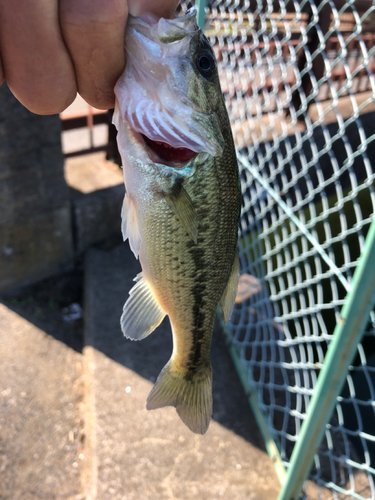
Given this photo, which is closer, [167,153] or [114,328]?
[167,153]

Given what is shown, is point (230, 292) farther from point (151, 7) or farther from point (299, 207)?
point (299, 207)

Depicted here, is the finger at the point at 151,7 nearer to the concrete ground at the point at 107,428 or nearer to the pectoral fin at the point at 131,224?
the pectoral fin at the point at 131,224

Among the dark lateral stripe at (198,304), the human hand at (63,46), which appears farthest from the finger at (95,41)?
the dark lateral stripe at (198,304)

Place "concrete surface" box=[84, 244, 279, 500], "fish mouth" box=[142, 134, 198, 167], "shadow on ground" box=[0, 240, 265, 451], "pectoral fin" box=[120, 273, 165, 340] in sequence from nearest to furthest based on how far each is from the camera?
"fish mouth" box=[142, 134, 198, 167], "pectoral fin" box=[120, 273, 165, 340], "concrete surface" box=[84, 244, 279, 500], "shadow on ground" box=[0, 240, 265, 451]

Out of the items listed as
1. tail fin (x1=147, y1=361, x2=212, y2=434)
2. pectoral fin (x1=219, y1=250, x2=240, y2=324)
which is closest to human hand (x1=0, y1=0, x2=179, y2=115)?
pectoral fin (x1=219, y1=250, x2=240, y2=324)

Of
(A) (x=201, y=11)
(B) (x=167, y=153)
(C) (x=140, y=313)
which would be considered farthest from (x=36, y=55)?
(A) (x=201, y=11)

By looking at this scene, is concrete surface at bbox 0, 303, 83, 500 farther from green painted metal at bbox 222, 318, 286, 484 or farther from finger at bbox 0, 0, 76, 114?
finger at bbox 0, 0, 76, 114
